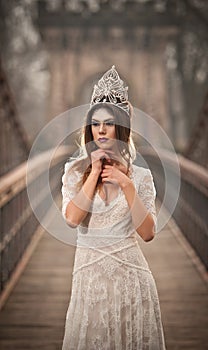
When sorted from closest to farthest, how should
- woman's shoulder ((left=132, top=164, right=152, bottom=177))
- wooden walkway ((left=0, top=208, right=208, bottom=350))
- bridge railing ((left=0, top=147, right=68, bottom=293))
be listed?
woman's shoulder ((left=132, top=164, right=152, bottom=177)), wooden walkway ((left=0, top=208, right=208, bottom=350)), bridge railing ((left=0, top=147, right=68, bottom=293))

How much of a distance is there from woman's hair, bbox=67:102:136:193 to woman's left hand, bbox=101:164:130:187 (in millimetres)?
27

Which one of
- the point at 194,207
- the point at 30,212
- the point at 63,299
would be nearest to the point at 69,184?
the point at 63,299

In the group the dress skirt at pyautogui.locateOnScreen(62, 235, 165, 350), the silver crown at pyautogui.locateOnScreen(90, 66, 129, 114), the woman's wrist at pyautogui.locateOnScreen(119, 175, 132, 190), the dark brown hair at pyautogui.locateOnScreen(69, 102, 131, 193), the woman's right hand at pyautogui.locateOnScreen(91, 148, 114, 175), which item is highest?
the silver crown at pyautogui.locateOnScreen(90, 66, 129, 114)

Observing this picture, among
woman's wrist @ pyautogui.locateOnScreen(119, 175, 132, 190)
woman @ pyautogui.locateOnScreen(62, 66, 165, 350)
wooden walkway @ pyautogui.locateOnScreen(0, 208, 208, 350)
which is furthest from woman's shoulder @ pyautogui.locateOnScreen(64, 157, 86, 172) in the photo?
wooden walkway @ pyautogui.locateOnScreen(0, 208, 208, 350)

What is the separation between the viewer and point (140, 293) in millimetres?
2082

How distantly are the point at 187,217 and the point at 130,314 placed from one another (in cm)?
436

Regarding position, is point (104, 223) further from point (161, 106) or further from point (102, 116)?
point (161, 106)

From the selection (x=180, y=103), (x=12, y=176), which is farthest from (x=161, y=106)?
(x=12, y=176)

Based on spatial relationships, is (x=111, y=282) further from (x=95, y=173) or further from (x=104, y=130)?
(x=104, y=130)

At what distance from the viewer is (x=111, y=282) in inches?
81.4

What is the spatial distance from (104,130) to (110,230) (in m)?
0.31

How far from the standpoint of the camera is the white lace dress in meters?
2.03

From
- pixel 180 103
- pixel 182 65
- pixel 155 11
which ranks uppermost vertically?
pixel 155 11

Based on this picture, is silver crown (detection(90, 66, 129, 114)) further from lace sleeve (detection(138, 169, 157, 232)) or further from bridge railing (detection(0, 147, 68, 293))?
bridge railing (detection(0, 147, 68, 293))
